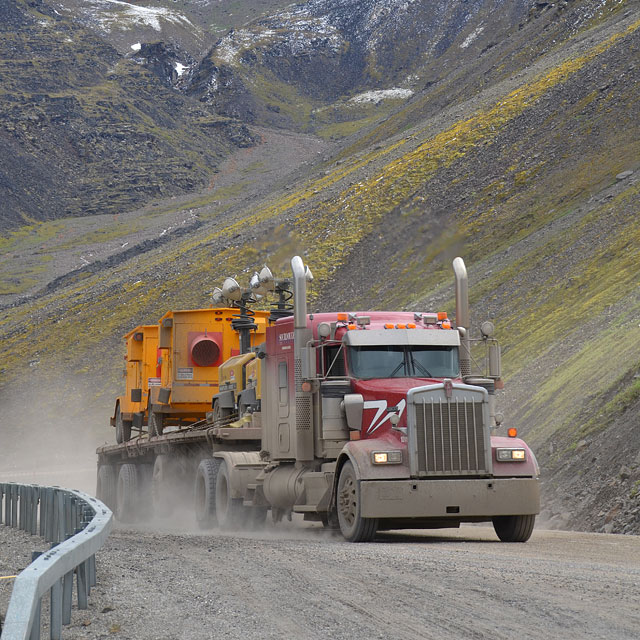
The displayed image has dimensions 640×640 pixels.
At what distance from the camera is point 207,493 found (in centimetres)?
1939

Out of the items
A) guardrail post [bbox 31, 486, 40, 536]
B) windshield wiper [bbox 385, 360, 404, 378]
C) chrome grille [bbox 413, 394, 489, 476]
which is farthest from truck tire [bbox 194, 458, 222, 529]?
chrome grille [bbox 413, 394, 489, 476]

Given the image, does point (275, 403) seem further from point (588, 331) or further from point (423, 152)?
point (423, 152)

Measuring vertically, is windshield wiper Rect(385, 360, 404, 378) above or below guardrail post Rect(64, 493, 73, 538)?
above

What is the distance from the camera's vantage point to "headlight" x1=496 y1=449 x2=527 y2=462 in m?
14.5

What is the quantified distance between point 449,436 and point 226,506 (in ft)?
19.4

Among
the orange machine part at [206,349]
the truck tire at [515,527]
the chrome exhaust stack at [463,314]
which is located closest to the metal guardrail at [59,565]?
the truck tire at [515,527]

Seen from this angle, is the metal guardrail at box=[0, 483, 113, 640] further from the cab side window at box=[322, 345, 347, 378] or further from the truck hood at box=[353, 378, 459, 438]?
the truck hood at box=[353, 378, 459, 438]

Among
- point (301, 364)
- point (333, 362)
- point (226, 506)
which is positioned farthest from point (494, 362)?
point (226, 506)

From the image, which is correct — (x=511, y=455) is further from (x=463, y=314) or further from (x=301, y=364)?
(x=301, y=364)

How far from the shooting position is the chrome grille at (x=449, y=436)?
1420 centimetres

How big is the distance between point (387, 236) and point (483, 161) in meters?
9.82

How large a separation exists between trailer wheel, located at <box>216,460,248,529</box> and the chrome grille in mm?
5127

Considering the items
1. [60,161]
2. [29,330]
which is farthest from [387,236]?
[60,161]

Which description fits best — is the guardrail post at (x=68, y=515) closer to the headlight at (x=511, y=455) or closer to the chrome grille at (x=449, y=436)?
the chrome grille at (x=449, y=436)
